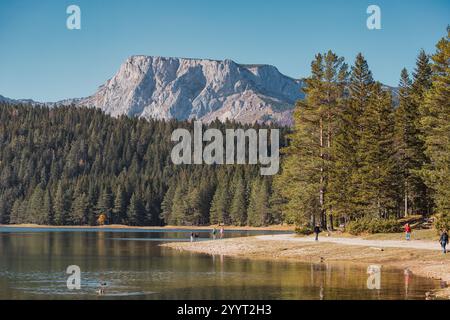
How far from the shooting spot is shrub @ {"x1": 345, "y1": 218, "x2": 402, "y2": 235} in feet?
240

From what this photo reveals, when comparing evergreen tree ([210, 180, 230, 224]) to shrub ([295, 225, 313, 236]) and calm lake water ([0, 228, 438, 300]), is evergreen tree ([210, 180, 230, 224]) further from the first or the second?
calm lake water ([0, 228, 438, 300])

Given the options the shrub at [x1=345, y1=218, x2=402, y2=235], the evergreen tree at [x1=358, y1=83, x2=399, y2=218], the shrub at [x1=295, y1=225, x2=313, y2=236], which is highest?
the evergreen tree at [x1=358, y1=83, x2=399, y2=218]

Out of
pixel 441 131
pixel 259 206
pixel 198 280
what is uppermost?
pixel 441 131

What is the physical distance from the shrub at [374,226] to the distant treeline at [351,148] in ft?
8.24

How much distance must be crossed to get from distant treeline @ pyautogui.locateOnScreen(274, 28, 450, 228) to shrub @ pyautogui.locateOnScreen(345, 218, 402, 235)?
251cm

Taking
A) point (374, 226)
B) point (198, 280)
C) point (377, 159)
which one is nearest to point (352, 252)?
point (374, 226)

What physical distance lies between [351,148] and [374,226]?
10.0 metres

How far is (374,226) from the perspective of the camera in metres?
73.3

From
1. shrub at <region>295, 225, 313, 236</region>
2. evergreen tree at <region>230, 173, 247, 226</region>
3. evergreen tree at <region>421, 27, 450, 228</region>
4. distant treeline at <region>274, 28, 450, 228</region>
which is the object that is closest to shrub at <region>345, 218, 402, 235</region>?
distant treeline at <region>274, 28, 450, 228</region>

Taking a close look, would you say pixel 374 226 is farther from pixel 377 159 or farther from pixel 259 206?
pixel 259 206

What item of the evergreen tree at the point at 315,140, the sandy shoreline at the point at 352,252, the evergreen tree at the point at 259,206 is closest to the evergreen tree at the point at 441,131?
the sandy shoreline at the point at 352,252

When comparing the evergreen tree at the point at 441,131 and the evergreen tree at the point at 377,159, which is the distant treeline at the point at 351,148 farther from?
the evergreen tree at the point at 441,131

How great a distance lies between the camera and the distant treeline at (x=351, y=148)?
7669cm

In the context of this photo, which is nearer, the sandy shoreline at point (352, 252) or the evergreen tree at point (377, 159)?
the sandy shoreline at point (352, 252)
